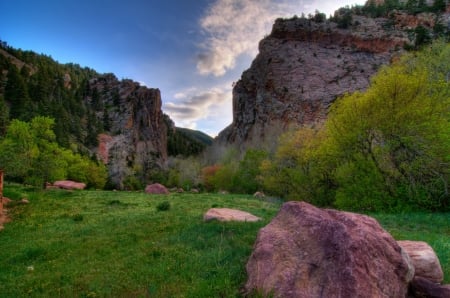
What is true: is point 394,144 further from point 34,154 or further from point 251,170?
point 251,170

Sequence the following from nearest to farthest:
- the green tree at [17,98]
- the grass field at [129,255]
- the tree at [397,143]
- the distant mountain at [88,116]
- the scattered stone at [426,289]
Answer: the scattered stone at [426,289]
the grass field at [129,255]
the tree at [397,143]
the green tree at [17,98]
the distant mountain at [88,116]

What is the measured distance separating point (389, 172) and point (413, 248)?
2120cm

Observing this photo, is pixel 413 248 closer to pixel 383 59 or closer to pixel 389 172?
pixel 389 172

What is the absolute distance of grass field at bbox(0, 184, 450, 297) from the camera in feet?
31.7

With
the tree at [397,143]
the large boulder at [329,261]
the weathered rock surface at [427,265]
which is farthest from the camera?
the tree at [397,143]

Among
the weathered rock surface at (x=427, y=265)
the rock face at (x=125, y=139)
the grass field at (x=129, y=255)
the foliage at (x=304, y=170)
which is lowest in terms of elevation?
the grass field at (x=129, y=255)

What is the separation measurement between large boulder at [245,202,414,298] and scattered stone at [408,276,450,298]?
48cm

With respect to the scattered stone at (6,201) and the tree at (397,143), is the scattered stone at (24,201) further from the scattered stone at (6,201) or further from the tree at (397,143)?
the tree at (397,143)

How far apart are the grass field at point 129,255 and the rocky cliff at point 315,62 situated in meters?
81.8

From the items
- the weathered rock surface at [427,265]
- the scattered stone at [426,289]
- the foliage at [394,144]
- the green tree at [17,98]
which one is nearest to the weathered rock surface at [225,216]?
the weathered rock surface at [427,265]

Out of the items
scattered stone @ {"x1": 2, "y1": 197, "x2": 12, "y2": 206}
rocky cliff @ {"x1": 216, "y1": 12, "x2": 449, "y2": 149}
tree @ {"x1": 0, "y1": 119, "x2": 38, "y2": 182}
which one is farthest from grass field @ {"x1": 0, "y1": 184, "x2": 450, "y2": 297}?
rocky cliff @ {"x1": 216, "y1": 12, "x2": 449, "y2": 149}

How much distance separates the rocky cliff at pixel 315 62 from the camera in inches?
4424

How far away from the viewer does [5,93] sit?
408 feet

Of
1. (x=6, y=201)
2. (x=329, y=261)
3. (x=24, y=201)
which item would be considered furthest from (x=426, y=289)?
(x=6, y=201)
